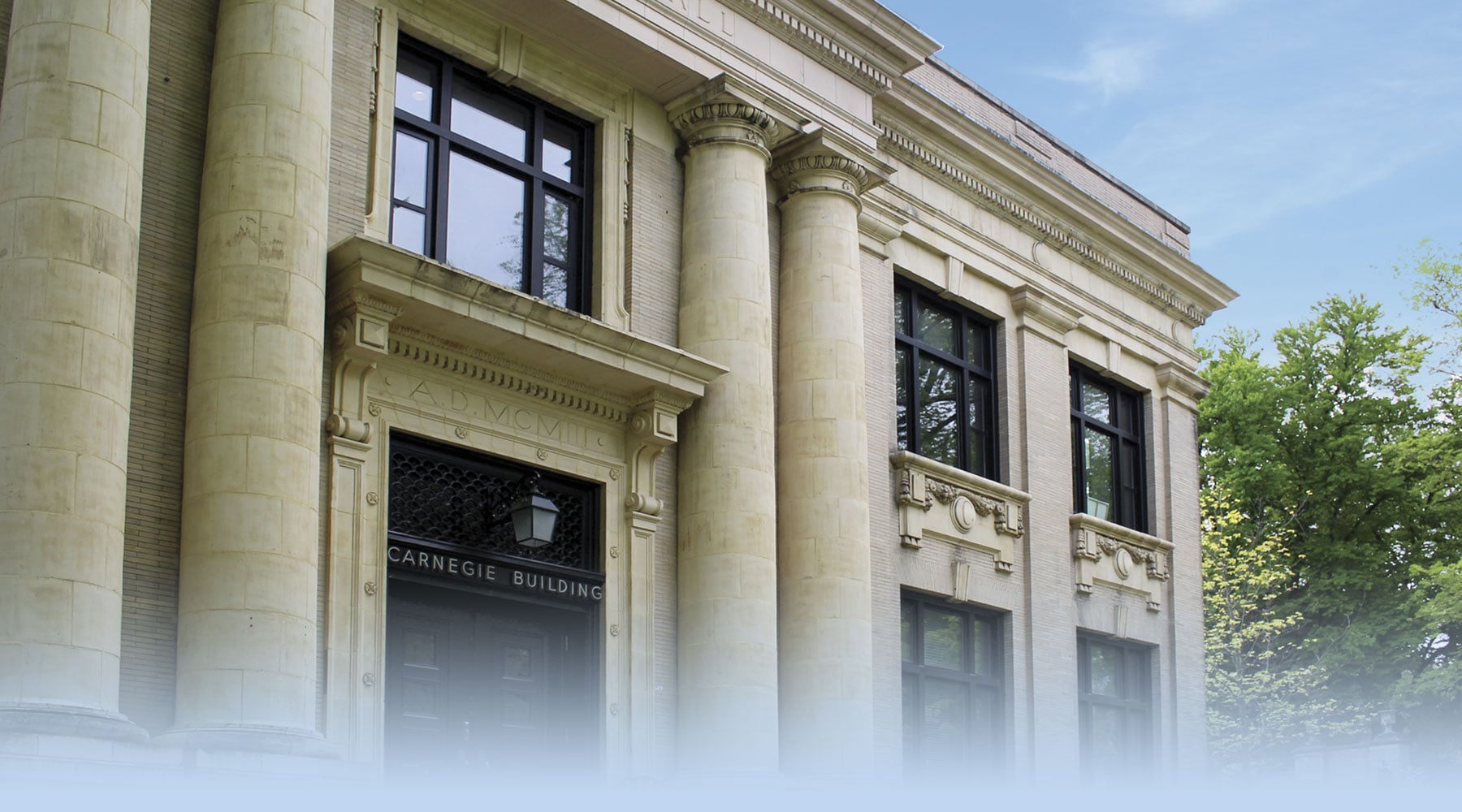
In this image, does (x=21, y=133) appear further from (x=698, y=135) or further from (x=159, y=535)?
(x=698, y=135)

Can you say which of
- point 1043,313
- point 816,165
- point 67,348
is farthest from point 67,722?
point 1043,313

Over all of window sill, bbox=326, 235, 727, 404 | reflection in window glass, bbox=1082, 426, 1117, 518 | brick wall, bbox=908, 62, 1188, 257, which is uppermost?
brick wall, bbox=908, 62, 1188, 257

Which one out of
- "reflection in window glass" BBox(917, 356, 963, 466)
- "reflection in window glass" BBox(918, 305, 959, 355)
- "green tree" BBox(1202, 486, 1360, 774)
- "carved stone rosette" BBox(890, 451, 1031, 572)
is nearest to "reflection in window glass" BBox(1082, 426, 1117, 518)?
"carved stone rosette" BBox(890, 451, 1031, 572)

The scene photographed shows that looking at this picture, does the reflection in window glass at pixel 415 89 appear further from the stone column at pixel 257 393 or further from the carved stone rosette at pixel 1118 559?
the carved stone rosette at pixel 1118 559

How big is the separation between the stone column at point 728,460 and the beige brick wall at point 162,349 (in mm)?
5566

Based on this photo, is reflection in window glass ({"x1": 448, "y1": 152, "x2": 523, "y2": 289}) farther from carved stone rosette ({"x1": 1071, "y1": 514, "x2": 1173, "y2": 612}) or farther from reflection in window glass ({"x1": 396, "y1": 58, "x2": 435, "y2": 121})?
carved stone rosette ({"x1": 1071, "y1": 514, "x2": 1173, "y2": 612})

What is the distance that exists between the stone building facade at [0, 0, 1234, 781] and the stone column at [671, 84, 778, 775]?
41mm

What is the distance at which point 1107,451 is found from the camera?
25.6 meters

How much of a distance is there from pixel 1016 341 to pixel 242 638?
13.8m

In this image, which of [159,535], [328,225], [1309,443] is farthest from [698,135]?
[1309,443]

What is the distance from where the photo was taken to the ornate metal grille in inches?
584

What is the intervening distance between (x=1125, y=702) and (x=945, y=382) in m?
6.03

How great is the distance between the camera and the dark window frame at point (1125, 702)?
76.5 ft

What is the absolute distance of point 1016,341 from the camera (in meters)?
23.2
